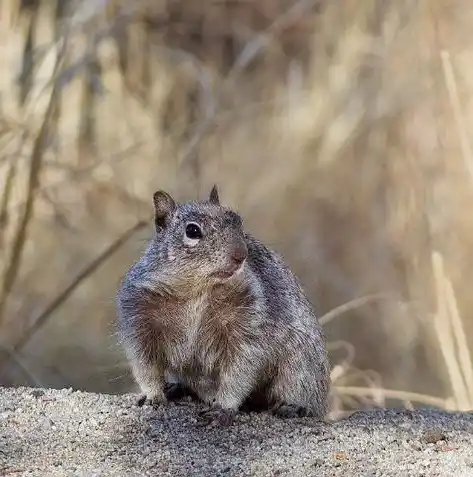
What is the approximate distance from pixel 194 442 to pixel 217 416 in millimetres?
213

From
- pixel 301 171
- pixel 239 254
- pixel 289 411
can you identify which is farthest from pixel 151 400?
pixel 301 171

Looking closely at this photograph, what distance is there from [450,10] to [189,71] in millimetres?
1874

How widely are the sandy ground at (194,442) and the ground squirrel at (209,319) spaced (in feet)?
0.39

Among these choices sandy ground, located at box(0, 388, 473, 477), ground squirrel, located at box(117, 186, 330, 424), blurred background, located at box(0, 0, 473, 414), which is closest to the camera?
sandy ground, located at box(0, 388, 473, 477)

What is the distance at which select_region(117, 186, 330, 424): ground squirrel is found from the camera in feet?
11.0

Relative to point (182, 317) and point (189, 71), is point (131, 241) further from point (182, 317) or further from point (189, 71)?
point (182, 317)

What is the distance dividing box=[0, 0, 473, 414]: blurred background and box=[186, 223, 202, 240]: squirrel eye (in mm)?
2599

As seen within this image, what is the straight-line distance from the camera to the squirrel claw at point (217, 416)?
129 inches

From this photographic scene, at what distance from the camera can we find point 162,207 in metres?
3.62

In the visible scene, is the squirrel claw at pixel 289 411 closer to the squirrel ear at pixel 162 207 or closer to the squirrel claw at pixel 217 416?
the squirrel claw at pixel 217 416

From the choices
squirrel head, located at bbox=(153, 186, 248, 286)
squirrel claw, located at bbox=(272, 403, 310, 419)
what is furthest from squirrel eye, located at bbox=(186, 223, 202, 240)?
squirrel claw, located at bbox=(272, 403, 310, 419)

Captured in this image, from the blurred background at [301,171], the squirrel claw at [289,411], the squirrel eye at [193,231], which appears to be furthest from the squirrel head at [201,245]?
the blurred background at [301,171]

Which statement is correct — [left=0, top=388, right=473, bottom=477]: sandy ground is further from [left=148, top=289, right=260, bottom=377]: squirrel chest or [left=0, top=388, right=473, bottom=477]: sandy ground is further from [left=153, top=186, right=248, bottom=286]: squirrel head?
[left=153, top=186, right=248, bottom=286]: squirrel head

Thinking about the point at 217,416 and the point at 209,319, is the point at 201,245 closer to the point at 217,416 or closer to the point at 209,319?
the point at 209,319
